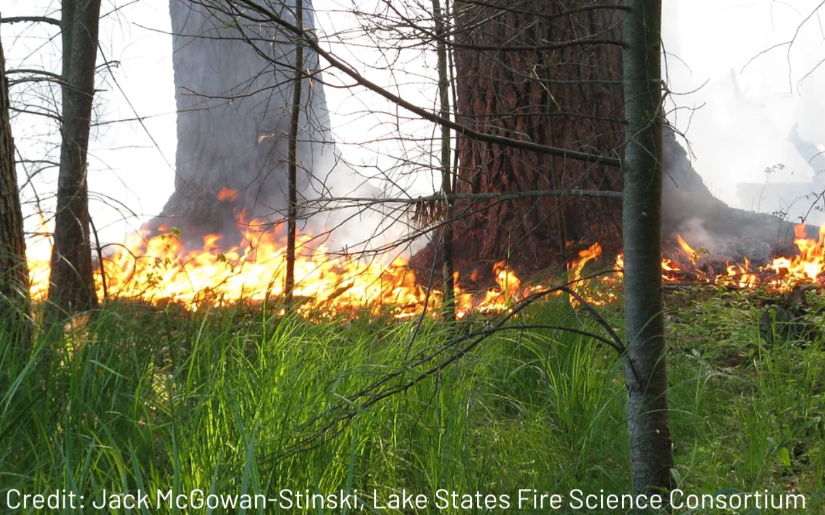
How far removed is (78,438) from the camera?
225 centimetres

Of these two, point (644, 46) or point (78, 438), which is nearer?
point (644, 46)

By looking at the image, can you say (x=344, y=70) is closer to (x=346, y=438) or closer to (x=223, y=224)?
(x=346, y=438)

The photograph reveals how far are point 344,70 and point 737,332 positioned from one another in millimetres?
3521

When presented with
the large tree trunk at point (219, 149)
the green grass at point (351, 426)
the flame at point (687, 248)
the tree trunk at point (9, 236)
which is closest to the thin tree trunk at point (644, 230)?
the green grass at point (351, 426)

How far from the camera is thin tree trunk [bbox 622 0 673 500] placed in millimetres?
1919

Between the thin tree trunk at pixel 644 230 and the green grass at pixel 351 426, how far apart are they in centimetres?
23

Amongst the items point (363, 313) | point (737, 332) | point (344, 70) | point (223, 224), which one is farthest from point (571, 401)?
point (223, 224)

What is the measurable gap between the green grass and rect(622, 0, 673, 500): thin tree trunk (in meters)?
0.23

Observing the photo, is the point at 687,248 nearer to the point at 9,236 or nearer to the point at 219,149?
the point at 9,236

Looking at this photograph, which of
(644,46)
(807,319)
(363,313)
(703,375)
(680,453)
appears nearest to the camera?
(644,46)

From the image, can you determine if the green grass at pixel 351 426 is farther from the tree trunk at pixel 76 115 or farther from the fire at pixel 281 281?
the tree trunk at pixel 76 115

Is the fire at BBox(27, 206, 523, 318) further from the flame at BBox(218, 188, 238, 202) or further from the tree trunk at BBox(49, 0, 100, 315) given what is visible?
the flame at BBox(218, 188, 238, 202)

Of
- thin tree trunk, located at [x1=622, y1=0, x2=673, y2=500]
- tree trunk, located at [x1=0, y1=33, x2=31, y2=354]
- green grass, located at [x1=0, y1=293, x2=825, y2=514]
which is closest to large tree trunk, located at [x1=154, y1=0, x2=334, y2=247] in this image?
tree trunk, located at [x1=0, y1=33, x2=31, y2=354]

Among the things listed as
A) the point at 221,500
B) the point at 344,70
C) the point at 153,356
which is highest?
the point at 344,70
